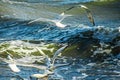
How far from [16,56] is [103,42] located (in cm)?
149

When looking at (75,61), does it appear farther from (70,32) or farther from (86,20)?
(86,20)

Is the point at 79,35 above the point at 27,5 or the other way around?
the other way around

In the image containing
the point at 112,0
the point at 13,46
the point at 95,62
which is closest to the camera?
the point at 95,62

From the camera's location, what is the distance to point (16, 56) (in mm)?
7027

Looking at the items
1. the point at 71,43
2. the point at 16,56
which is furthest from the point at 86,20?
the point at 16,56

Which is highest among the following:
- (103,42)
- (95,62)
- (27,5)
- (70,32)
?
(27,5)

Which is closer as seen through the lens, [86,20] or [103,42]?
[103,42]

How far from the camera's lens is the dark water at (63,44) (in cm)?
605

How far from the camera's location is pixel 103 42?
7355 mm

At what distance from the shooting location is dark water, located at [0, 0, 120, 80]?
605 cm

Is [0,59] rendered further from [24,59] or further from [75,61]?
[75,61]

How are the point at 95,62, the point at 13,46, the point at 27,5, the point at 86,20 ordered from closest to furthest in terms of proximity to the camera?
the point at 95,62 → the point at 13,46 → the point at 86,20 → the point at 27,5

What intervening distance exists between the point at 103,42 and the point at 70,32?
3.41 feet

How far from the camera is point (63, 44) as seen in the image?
24.8ft
